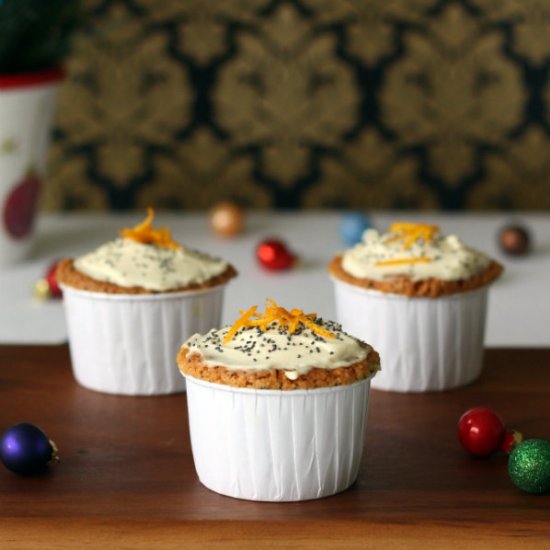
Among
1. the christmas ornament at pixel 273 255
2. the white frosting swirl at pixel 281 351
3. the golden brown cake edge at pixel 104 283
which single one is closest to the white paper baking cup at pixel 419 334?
the golden brown cake edge at pixel 104 283

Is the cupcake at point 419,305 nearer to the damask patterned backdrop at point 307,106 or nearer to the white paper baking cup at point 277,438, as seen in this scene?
the white paper baking cup at point 277,438

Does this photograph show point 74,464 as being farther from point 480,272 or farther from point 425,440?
point 480,272

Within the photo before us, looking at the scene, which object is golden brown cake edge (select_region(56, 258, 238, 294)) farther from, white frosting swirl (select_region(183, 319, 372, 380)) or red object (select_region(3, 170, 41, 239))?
red object (select_region(3, 170, 41, 239))

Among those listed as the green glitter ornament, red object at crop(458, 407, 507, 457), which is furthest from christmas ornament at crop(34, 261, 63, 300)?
the green glitter ornament

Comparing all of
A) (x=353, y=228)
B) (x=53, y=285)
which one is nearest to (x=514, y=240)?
(x=353, y=228)

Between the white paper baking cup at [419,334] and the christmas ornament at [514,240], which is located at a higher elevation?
the white paper baking cup at [419,334]
